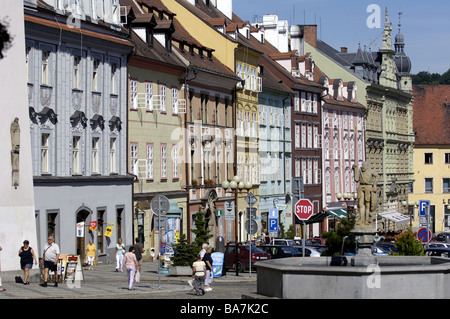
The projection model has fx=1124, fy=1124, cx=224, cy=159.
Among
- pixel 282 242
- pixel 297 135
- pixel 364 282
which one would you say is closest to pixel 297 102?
pixel 297 135

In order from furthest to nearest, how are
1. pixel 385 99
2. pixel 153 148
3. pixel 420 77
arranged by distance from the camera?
pixel 420 77 < pixel 385 99 < pixel 153 148

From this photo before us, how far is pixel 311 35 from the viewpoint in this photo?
103000 millimetres

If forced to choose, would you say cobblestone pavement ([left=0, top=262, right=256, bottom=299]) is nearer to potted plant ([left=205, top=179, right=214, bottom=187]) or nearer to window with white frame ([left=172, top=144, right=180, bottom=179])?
window with white frame ([left=172, top=144, right=180, bottom=179])

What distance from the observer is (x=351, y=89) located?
10200 cm

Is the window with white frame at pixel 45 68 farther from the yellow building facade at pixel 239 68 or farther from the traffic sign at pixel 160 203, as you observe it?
the yellow building facade at pixel 239 68

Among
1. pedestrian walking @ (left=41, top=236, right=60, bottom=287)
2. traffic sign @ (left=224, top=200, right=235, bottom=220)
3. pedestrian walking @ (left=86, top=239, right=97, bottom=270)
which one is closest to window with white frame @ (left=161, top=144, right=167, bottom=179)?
traffic sign @ (left=224, top=200, right=235, bottom=220)

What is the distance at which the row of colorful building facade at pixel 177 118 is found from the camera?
153 feet

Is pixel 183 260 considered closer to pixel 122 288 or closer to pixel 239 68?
pixel 122 288

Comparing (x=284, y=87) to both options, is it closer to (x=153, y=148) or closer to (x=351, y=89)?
(x=351, y=89)

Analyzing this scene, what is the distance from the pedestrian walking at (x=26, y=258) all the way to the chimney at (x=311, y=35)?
70885 mm

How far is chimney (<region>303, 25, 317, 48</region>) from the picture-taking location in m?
103

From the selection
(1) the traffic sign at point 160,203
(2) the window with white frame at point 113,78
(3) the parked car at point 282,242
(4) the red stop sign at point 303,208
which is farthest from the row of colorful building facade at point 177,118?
(1) the traffic sign at point 160,203
